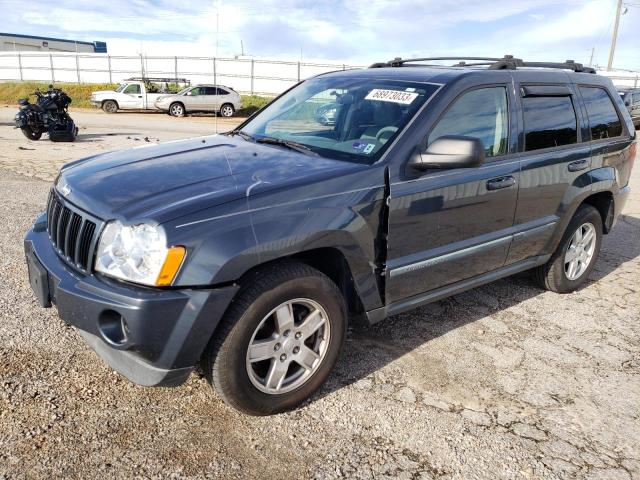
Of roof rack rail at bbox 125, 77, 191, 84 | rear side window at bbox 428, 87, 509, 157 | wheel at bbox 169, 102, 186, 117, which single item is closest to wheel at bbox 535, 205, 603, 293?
rear side window at bbox 428, 87, 509, 157

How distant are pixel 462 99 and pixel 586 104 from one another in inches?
65.0

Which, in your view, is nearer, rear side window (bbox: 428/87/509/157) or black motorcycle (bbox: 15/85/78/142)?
rear side window (bbox: 428/87/509/157)

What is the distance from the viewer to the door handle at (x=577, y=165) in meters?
4.30

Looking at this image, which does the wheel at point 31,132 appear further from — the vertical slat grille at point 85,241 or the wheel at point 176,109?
the vertical slat grille at point 85,241

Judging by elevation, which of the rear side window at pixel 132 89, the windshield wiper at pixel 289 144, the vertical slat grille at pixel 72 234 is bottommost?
the rear side window at pixel 132 89

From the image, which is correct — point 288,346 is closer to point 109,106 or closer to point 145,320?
point 145,320

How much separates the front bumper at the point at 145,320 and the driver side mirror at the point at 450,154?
1.36 m

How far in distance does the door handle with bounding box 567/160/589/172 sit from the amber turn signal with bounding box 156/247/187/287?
322 cm

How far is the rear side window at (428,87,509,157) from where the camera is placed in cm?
346

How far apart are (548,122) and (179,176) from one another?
281cm

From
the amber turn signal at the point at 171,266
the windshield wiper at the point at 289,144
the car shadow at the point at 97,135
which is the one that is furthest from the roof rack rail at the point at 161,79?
the amber turn signal at the point at 171,266

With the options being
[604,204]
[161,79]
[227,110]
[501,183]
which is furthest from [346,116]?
[161,79]

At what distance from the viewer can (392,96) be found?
3.56 metres

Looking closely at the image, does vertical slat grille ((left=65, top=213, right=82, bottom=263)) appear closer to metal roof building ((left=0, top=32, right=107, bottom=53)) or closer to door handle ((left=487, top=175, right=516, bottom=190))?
door handle ((left=487, top=175, right=516, bottom=190))
